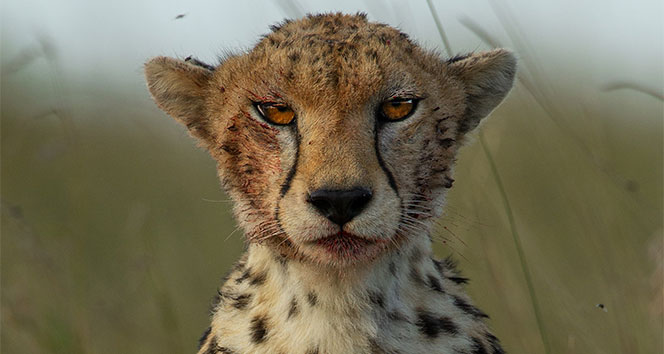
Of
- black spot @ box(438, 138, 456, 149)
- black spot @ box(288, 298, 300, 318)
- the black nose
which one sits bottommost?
black spot @ box(288, 298, 300, 318)

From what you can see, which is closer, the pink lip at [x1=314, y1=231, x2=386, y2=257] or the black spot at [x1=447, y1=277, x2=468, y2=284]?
the pink lip at [x1=314, y1=231, x2=386, y2=257]

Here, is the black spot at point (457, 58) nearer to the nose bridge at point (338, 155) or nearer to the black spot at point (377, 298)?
the nose bridge at point (338, 155)

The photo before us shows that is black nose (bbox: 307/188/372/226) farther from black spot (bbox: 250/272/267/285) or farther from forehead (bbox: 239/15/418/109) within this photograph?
black spot (bbox: 250/272/267/285)

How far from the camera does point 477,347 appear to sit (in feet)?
8.70

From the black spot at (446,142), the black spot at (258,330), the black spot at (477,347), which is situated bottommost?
the black spot at (258,330)

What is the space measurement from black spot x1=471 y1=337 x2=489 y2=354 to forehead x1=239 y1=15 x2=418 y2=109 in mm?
696

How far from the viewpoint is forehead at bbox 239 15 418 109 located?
2486 mm

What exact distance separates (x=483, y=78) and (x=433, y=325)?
0.77 metres

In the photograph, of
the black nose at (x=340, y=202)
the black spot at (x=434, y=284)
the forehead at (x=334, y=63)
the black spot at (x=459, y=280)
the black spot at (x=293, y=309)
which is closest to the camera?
the black nose at (x=340, y=202)

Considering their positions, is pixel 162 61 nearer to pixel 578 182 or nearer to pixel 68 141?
pixel 68 141

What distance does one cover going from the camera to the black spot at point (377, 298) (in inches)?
101

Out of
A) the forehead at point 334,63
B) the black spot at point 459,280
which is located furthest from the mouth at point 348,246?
the black spot at point 459,280

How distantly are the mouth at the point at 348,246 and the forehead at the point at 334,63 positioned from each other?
339mm

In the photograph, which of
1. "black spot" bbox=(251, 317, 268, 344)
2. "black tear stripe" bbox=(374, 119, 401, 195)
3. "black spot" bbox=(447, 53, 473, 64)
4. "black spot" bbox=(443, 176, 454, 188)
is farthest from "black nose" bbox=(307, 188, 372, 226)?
"black spot" bbox=(447, 53, 473, 64)
